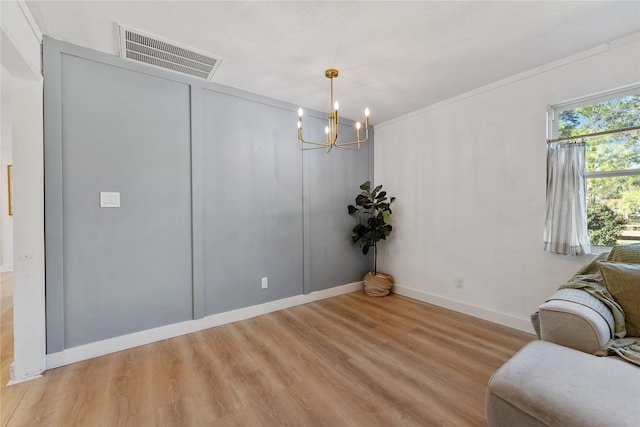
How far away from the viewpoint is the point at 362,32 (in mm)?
1936

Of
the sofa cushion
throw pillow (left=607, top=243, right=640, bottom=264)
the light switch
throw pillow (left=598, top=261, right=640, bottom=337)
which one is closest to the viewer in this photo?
the sofa cushion

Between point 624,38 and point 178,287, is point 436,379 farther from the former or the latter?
point 624,38

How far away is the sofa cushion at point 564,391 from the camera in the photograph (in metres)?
0.94

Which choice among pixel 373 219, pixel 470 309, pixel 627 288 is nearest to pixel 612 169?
pixel 627 288

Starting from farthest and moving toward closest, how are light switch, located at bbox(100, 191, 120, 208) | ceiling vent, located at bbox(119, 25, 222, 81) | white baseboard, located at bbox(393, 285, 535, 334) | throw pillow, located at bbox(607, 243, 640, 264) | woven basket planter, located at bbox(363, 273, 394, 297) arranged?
1. woven basket planter, located at bbox(363, 273, 394, 297)
2. white baseboard, located at bbox(393, 285, 535, 334)
3. light switch, located at bbox(100, 191, 120, 208)
4. ceiling vent, located at bbox(119, 25, 222, 81)
5. throw pillow, located at bbox(607, 243, 640, 264)

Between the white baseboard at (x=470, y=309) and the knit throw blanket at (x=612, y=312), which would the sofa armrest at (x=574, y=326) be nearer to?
the knit throw blanket at (x=612, y=312)

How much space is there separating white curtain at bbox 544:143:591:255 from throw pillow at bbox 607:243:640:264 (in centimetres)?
47

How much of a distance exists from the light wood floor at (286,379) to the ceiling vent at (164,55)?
96.5 inches

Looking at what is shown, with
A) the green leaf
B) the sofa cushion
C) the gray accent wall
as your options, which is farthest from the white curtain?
the gray accent wall

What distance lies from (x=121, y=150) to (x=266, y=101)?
59.7 inches

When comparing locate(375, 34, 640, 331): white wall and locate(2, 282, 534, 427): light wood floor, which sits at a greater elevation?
locate(375, 34, 640, 331): white wall

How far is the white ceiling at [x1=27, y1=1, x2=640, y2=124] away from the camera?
5.62 feet

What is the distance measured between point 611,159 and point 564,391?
84.1 inches

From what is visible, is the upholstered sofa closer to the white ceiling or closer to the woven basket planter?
the white ceiling
